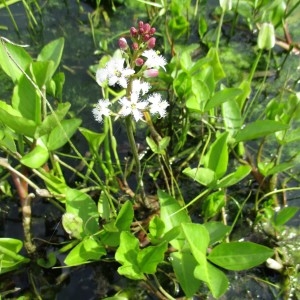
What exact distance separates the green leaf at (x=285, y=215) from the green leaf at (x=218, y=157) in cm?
17

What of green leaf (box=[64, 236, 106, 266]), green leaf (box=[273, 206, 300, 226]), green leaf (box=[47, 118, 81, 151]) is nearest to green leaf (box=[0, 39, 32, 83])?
green leaf (box=[47, 118, 81, 151])

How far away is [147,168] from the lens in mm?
1335

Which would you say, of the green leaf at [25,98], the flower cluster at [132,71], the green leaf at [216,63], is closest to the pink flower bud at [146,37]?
the flower cluster at [132,71]

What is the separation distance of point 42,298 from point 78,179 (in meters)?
0.32

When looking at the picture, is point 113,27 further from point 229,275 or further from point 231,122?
point 229,275

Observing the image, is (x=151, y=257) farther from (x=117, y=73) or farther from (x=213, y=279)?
(x=117, y=73)

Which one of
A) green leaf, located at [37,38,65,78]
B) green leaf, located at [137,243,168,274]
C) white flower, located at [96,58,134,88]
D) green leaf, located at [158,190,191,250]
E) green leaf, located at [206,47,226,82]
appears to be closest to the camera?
white flower, located at [96,58,134,88]

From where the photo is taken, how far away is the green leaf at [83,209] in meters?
1.06

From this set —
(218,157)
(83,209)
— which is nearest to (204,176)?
(218,157)

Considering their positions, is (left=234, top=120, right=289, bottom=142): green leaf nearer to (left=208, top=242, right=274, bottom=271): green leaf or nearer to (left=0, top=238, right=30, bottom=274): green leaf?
(left=208, top=242, right=274, bottom=271): green leaf

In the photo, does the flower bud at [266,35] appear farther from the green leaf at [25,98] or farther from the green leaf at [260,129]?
the green leaf at [25,98]

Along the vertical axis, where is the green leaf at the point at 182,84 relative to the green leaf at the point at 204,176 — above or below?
above

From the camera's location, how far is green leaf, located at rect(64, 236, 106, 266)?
990 mm

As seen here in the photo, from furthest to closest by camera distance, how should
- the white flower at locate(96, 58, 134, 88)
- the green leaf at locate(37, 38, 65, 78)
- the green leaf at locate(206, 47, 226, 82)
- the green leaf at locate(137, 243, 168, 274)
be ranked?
1. the green leaf at locate(206, 47, 226, 82)
2. the green leaf at locate(37, 38, 65, 78)
3. the green leaf at locate(137, 243, 168, 274)
4. the white flower at locate(96, 58, 134, 88)
